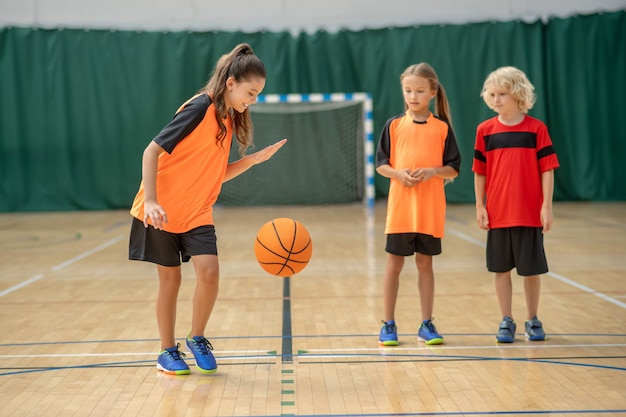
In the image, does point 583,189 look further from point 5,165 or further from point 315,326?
point 315,326

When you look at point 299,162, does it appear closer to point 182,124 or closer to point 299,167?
point 299,167

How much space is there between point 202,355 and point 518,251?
1555 mm

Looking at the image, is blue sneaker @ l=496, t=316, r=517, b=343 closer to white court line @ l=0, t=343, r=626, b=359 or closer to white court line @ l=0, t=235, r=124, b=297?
white court line @ l=0, t=343, r=626, b=359

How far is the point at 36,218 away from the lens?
12031 mm

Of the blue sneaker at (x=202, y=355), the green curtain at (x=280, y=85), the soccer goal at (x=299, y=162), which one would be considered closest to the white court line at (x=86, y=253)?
the blue sneaker at (x=202, y=355)

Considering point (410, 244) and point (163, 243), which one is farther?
point (410, 244)

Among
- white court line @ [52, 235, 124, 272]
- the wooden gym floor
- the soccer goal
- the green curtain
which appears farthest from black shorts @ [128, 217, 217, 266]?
the green curtain

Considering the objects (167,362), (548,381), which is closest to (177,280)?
(167,362)

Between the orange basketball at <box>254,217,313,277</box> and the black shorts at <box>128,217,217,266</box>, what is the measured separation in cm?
42

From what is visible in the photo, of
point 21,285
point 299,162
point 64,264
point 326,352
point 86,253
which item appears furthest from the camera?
A: point 299,162

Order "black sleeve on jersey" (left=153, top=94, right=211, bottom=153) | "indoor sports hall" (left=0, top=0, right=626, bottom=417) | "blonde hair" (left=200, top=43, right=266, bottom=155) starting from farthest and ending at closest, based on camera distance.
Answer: "indoor sports hall" (left=0, top=0, right=626, bottom=417) < "blonde hair" (left=200, top=43, right=266, bottom=155) < "black sleeve on jersey" (left=153, top=94, right=211, bottom=153)

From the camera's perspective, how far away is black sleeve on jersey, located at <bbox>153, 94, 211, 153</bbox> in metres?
3.17

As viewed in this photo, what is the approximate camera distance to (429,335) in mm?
3895

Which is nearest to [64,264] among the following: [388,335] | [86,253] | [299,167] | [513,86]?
[86,253]
